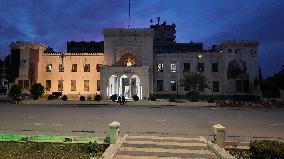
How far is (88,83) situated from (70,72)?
3.88 metres

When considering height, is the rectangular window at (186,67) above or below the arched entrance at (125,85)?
above

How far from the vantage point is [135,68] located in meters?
50.9

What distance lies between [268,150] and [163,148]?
13.7 ft

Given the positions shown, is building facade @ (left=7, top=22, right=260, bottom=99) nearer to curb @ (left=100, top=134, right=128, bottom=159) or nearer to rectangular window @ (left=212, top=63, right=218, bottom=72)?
rectangular window @ (left=212, top=63, right=218, bottom=72)

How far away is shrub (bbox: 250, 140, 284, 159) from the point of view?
380 inches

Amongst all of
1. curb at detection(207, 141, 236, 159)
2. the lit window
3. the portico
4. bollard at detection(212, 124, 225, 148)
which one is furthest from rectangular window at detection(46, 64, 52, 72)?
bollard at detection(212, 124, 225, 148)

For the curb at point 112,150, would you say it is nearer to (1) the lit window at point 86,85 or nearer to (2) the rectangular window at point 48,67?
(1) the lit window at point 86,85

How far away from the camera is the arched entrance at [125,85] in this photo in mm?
51719

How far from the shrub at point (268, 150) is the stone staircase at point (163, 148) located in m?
1.49

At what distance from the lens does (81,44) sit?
7956 centimetres

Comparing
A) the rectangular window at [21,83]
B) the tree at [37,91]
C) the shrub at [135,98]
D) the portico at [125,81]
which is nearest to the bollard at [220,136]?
the shrub at [135,98]

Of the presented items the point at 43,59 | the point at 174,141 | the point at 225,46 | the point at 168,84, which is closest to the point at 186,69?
the point at 168,84

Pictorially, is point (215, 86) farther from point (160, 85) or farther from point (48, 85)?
point (48, 85)

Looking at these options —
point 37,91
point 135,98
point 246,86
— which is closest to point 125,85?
point 135,98
